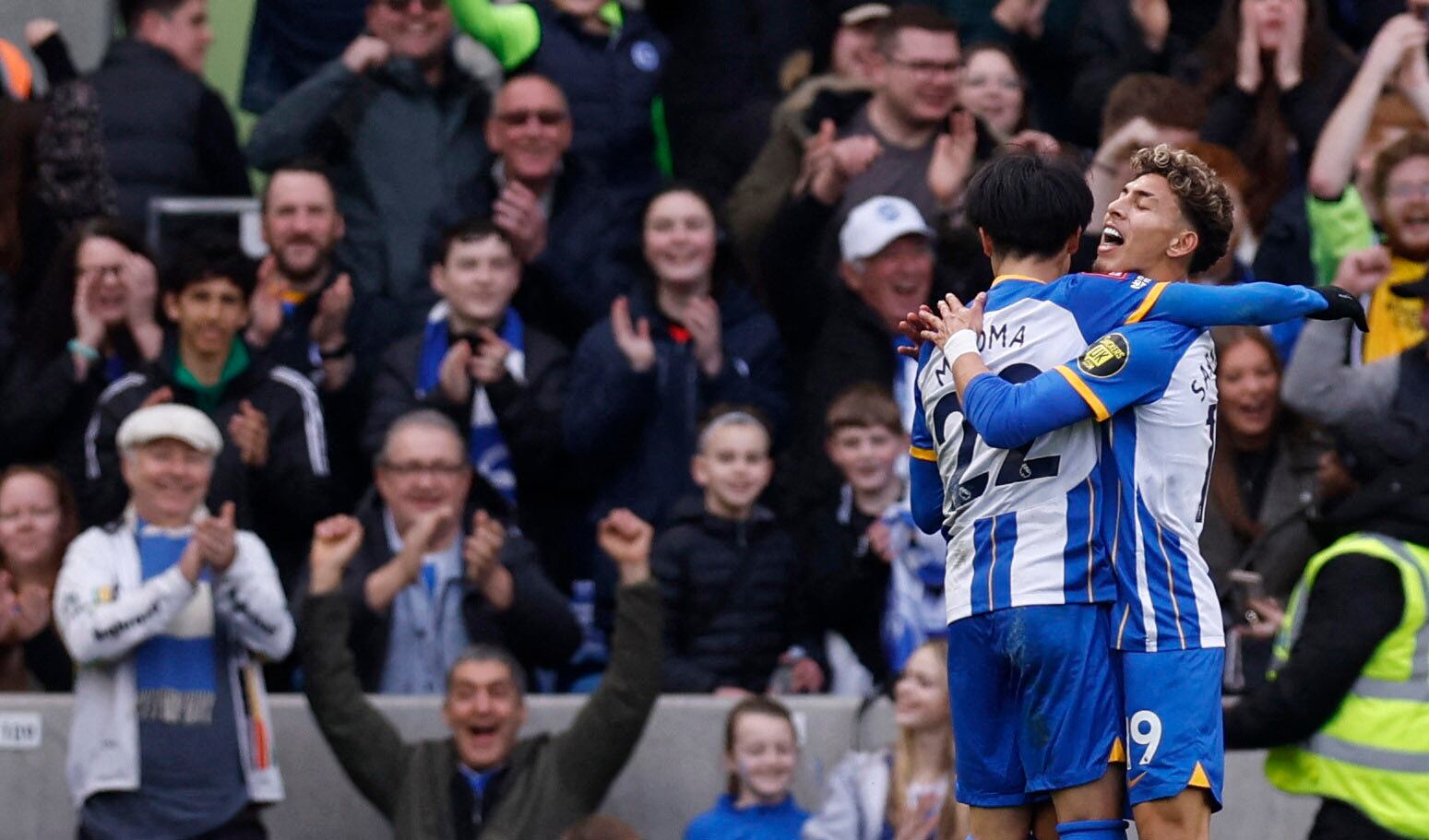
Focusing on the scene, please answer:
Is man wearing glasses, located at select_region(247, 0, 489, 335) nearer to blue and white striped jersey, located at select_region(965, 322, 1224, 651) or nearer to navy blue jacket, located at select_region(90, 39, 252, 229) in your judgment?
navy blue jacket, located at select_region(90, 39, 252, 229)

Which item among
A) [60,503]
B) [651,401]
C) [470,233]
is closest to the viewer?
[60,503]

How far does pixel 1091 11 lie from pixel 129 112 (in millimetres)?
4285

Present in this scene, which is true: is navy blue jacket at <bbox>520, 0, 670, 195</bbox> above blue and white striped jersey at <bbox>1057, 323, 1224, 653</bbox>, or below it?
above

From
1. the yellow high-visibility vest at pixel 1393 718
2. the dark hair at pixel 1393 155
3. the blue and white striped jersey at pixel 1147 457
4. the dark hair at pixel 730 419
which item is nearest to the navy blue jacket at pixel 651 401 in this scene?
A: the dark hair at pixel 730 419

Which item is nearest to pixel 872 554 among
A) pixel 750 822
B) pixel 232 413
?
pixel 750 822

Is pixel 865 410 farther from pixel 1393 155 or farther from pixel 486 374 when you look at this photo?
pixel 1393 155

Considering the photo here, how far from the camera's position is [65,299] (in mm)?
10680

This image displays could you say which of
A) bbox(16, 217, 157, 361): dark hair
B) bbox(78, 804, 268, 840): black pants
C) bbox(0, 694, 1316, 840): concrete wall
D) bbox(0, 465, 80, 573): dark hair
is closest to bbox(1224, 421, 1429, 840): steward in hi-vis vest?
bbox(0, 694, 1316, 840): concrete wall

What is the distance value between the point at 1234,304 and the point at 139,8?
724cm

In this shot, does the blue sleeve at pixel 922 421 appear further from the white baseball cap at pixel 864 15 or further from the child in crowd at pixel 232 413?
the white baseball cap at pixel 864 15

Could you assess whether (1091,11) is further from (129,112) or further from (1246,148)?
(129,112)

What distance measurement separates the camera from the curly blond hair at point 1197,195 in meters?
5.93

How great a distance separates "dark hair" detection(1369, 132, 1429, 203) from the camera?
940cm

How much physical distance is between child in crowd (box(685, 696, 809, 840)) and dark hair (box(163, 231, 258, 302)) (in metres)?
2.92
